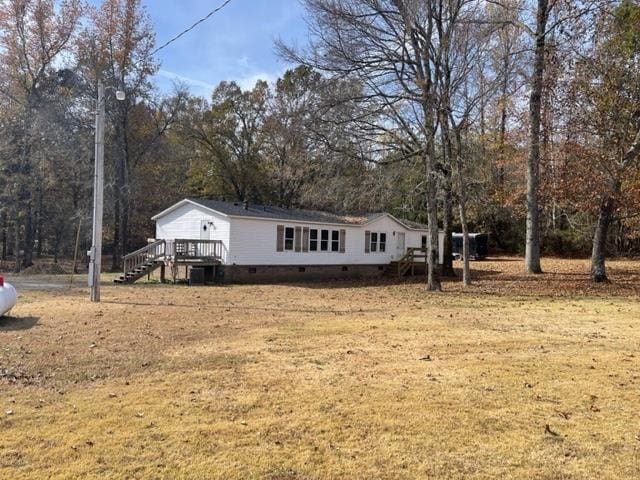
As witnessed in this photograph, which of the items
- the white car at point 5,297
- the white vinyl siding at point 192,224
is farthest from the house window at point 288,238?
the white car at point 5,297

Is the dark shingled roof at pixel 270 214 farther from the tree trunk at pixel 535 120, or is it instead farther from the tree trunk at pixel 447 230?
the tree trunk at pixel 535 120

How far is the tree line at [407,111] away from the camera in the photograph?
16.0 m

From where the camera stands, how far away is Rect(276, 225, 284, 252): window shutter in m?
21.4

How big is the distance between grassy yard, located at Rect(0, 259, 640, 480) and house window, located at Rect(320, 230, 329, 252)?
13.0 m

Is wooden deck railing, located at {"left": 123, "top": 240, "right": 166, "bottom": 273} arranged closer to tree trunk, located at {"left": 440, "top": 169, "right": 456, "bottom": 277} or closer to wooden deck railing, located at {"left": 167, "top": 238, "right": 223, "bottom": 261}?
wooden deck railing, located at {"left": 167, "top": 238, "right": 223, "bottom": 261}

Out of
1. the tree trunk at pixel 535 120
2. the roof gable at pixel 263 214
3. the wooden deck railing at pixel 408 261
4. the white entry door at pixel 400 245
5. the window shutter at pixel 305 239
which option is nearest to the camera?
the tree trunk at pixel 535 120

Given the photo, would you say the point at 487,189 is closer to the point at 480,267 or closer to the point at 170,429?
the point at 480,267

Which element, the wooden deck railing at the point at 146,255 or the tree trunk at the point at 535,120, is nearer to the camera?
the tree trunk at the point at 535,120

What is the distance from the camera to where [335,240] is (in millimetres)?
23797

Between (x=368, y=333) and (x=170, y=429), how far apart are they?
4829 millimetres

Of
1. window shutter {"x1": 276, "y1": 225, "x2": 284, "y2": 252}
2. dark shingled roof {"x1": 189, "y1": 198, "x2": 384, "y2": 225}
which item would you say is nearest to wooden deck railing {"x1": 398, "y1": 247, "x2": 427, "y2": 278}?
dark shingled roof {"x1": 189, "y1": 198, "x2": 384, "y2": 225}

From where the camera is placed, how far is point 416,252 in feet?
88.5

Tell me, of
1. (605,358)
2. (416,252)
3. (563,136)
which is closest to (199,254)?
(416,252)

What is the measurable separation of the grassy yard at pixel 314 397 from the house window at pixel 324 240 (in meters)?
13.0
